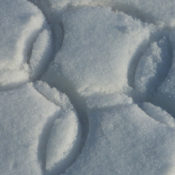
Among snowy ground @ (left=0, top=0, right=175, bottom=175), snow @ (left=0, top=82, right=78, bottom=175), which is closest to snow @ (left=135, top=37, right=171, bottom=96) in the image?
snowy ground @ (left=0, top=0, right=175, bottom=175)

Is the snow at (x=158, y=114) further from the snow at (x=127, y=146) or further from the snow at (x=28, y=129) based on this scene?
Answer: the snow at (x=28, y=129)

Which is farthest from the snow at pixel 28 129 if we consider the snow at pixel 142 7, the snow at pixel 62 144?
the snow at pixel 142 7

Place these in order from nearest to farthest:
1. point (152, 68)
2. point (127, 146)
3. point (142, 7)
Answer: point (127, 146) → point (152, 68) → point (142, 7)

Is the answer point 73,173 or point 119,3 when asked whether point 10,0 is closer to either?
point 119,3

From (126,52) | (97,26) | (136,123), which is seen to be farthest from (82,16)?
(136,123)

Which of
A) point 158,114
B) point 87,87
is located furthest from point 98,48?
point 158,114

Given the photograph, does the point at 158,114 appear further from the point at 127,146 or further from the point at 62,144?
the point at 62,144

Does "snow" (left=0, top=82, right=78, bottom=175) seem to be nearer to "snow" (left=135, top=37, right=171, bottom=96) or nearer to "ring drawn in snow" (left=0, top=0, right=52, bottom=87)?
"ring drawn in snow" (left=0, top=0, right=52, bottom=87)
